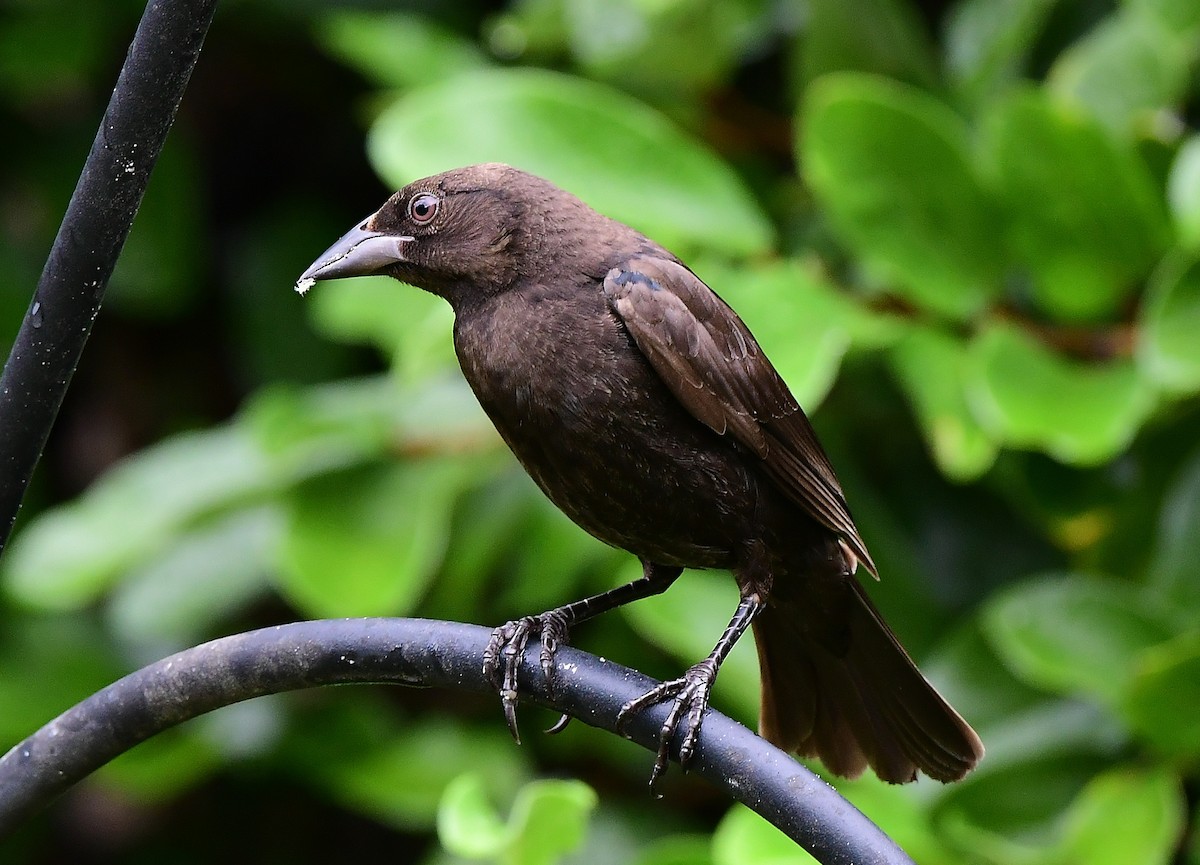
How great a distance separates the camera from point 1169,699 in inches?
116

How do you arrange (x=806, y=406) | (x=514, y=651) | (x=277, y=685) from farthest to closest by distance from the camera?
(x=806, y=406) < (x=514, y=651) < (x=277, y=685)

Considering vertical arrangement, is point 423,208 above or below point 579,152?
below

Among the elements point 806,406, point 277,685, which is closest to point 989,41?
point 806,406

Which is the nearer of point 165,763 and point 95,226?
point 95,226

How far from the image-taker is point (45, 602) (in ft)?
12.1

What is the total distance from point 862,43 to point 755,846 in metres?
2.05

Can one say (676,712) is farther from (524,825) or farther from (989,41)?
(989,41)

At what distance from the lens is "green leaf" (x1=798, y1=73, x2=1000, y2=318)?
131 inches

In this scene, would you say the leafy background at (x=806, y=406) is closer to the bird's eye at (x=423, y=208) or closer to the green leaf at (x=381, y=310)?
the green leaf at (x=381, y=310)

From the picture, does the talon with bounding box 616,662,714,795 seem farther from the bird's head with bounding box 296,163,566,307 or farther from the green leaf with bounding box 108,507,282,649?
the green leaf with bounding box 108,507,282,649

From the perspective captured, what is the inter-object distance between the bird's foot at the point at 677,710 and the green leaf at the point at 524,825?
37cm

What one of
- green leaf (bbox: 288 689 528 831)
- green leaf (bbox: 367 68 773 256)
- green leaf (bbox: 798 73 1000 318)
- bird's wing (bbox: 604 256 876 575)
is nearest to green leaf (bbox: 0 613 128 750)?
green leaf (bbox: 288 689 528 831)

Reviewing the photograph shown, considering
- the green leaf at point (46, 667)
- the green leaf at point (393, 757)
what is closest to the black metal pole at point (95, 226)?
the green leaf at point (393, 757)

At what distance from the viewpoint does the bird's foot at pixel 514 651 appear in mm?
2242
